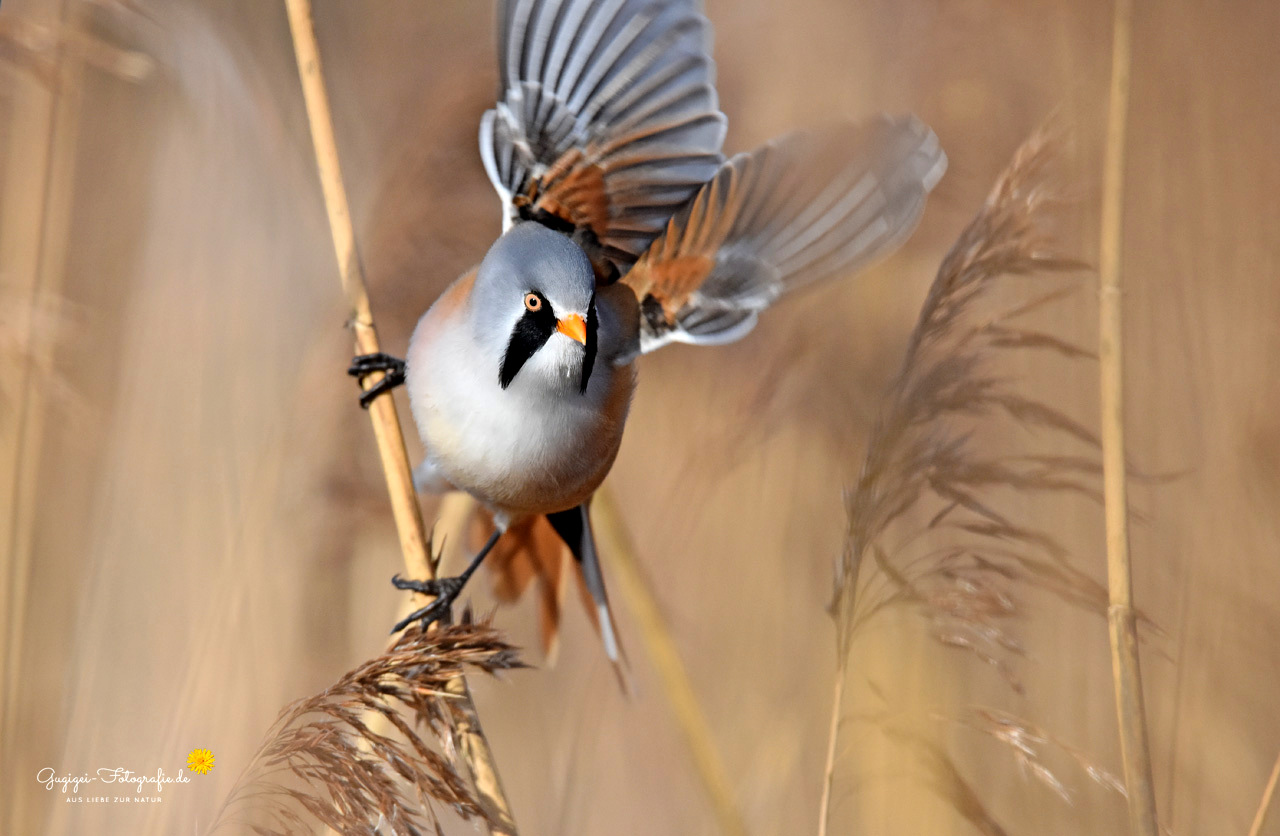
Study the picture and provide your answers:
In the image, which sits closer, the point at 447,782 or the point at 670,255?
the point at 447,782

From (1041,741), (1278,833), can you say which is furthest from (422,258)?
(1278,833)

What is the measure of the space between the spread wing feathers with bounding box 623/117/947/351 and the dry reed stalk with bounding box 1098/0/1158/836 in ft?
0.83

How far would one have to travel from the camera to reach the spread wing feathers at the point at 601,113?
132 cm

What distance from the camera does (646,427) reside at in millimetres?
2213

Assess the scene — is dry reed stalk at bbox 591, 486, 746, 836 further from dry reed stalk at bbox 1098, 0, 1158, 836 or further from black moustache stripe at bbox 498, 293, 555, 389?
dry reed stalk at bbox 1098, 0, 1158, 836

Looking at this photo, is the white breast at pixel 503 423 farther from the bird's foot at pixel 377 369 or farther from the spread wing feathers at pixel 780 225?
the spread wing feathers at pixel 780 225

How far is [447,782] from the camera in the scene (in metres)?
1.07

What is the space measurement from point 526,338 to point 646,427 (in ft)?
3.05

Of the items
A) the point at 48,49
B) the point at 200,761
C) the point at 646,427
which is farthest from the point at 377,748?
the point at 646,427

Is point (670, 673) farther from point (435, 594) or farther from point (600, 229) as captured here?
point (600, 229)

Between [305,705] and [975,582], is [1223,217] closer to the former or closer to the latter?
[975,582]

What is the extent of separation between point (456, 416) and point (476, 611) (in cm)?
64

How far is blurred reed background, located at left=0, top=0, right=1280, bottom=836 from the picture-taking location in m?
A: 1.57

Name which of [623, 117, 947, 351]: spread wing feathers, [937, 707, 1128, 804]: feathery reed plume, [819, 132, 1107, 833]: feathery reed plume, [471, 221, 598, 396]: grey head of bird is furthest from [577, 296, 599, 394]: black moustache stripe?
[937, 707, 1128, 804]: feathery reed plume
